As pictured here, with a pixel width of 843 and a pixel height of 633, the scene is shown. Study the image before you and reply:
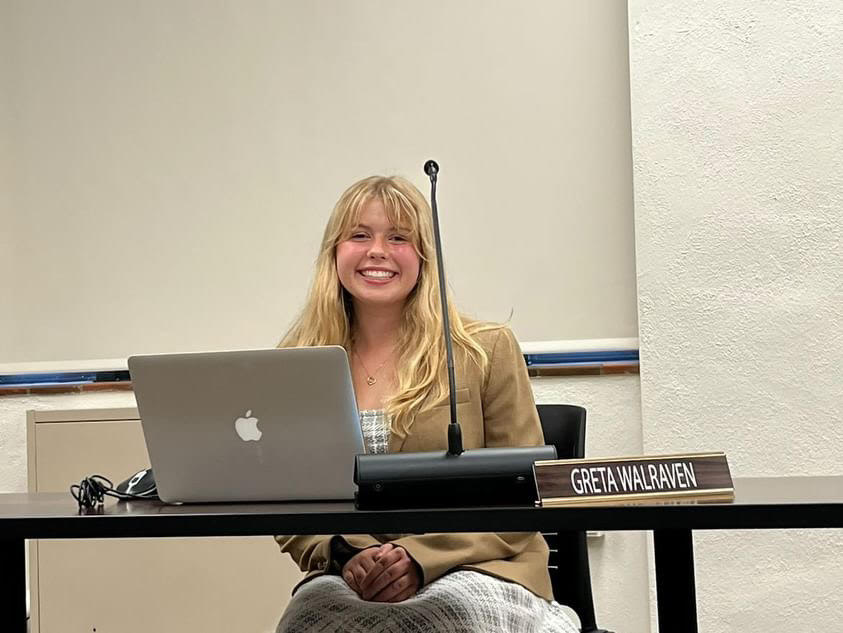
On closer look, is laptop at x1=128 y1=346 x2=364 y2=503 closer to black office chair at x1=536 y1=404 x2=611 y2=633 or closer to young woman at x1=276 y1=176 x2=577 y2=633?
young woman at x1=276 y1=176 x2=577 y2=633

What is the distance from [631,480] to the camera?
55.0 inches

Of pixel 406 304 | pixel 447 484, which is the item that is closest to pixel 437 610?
pixel 447 484

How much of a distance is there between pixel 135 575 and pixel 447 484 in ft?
6.86

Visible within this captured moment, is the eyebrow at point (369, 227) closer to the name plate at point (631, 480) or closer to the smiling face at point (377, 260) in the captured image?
the smiling face at point (377, 260)

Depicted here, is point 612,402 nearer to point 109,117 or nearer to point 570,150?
point 570,150

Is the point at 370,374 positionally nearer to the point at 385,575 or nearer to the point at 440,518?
the point at 385,575

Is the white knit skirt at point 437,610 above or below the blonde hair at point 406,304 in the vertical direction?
below

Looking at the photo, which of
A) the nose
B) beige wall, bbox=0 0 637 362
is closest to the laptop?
the nose

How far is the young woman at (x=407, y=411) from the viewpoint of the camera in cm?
181

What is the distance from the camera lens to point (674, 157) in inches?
118

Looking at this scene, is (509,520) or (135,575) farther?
(135,575)

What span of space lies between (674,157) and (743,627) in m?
1.23

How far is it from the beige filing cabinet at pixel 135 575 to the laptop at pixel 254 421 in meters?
1.69

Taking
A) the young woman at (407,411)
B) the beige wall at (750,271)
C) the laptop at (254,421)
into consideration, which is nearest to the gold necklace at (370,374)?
the young woman at (407,411)
